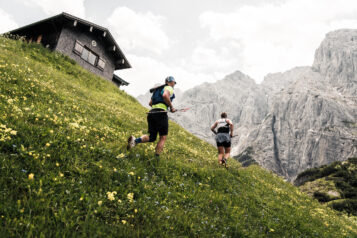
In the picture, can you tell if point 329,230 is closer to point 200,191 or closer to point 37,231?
point 200,191

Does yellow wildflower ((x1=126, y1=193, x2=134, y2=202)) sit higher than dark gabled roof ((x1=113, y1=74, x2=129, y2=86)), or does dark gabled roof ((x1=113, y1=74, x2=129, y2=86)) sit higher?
dark gabled roof ((x1=113, y1=74, x2=129, y2=86))

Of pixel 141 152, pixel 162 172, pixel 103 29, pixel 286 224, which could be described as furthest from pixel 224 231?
pixel 103 29

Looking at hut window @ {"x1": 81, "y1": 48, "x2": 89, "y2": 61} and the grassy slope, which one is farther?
hut window @ {"x1": 81, "y1": 48, "x2": 89, "y2": 61}

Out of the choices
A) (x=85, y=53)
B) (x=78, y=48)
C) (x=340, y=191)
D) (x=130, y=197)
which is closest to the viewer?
(x=130, y=197)

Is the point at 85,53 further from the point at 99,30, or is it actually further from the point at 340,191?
the point at 340,191

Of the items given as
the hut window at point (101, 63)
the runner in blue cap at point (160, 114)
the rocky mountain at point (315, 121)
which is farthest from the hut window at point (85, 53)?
the rocky mountain at point (315, 121)

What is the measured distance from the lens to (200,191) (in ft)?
22.6

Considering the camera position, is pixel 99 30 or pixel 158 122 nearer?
pixel 158 122

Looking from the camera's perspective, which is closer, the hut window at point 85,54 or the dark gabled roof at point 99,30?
the dark gabled roof at point 99,30

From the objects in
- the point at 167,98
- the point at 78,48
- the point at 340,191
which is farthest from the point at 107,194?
the point at 340,191

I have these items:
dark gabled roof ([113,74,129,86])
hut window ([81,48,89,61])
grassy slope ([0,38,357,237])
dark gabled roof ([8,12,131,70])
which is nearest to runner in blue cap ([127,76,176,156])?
grassy slope ([0,38,357,237])

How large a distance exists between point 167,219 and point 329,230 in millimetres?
7708

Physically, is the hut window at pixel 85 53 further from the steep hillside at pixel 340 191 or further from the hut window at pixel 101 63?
the steep hillside at pixel 340 191

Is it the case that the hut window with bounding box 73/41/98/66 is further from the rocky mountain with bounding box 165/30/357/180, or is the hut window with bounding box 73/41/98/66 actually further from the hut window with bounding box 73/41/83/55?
the rocky mountain with bounding box 165/30/357/180
